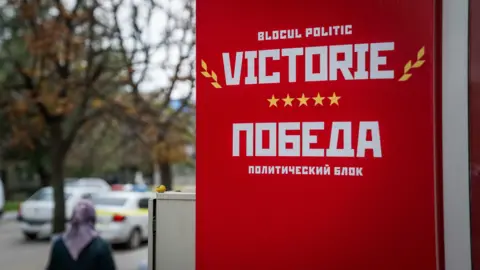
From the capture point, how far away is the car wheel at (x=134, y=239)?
1501 cm

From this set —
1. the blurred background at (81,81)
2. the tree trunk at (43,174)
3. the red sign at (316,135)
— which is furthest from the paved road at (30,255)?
the tree trunk at (43,174)

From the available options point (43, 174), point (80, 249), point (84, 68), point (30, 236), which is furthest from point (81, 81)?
point (43, 174)

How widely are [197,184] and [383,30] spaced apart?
0.78 meters

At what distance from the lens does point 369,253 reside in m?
1.71

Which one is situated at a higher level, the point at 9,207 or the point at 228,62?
the point at 228,62

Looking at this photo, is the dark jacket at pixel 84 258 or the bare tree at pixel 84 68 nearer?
the dark jacket at pixel 84 258

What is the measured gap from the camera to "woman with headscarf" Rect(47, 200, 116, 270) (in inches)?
153

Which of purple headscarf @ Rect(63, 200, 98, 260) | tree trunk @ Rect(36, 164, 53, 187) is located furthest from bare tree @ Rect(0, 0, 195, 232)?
tree trunk @ Rect(36, 164, 53, 187)

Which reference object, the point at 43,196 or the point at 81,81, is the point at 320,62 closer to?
the point at 81,81

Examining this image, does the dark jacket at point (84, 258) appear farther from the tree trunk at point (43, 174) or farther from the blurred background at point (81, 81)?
the tree trunk at point (43, 174)

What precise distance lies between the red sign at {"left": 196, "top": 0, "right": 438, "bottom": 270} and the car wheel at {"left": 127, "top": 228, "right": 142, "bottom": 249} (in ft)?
44.7

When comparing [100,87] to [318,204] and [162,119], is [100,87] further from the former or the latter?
[318,204]

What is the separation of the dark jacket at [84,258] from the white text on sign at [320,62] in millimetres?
2487

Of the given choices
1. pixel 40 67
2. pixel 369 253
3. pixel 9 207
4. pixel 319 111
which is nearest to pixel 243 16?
pixel 319 111
